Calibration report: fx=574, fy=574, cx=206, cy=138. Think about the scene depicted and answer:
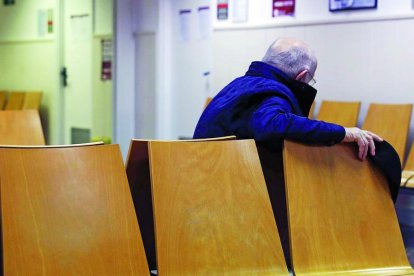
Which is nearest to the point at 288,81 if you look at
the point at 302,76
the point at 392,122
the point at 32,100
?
the point at 302,76

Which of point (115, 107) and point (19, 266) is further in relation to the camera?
point (115, 107)

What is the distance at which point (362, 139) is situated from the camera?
6.27 feet

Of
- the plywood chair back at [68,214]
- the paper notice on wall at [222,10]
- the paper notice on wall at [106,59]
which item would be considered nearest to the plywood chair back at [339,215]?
the plywood chair back at [68,214]

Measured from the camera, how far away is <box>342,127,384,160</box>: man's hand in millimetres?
1901

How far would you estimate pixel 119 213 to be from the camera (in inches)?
65.6

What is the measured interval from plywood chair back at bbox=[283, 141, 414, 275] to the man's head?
36cm

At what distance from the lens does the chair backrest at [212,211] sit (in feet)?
5.55

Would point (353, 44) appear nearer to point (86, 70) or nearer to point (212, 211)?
point (86, 70)

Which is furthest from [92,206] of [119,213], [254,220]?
[254,220]

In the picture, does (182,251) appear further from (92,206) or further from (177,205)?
(92,206)

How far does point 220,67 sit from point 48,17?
75.3 inches

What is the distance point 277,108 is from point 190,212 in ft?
1.54

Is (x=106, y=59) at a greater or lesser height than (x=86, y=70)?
greater

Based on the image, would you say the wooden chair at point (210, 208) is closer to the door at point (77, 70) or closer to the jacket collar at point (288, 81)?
the jacket collar at point (288, 81)
